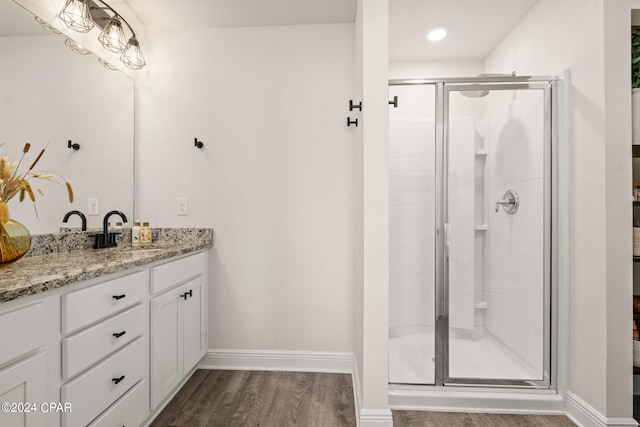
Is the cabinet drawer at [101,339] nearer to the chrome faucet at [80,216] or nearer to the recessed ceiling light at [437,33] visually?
the chrome faucet at [80,216]

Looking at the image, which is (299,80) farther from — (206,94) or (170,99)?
(170,99)

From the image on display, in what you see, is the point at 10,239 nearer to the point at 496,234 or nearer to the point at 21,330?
the point at 21,330

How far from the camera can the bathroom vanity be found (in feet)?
2.93

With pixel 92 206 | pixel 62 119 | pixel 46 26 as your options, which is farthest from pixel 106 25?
pixel 92 206

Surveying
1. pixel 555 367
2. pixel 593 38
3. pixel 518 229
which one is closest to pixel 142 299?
pixel 518 229

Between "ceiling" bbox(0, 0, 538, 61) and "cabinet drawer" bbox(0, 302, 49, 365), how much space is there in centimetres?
199

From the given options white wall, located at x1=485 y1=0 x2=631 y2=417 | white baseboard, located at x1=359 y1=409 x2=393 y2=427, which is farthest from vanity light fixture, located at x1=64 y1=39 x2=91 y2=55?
white wall, located at x1=485 y1=0 x2=631 y2=417

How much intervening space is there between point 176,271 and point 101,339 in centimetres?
60

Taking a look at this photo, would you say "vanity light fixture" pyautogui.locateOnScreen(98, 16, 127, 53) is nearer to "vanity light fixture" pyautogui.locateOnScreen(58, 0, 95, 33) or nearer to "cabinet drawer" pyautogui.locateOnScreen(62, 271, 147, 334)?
"vanity light fixture" pyautogui.locateOnScreen(58, 0, 95, 33)

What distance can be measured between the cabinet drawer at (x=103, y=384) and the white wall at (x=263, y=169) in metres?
0.84

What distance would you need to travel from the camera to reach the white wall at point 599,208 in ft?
4.79

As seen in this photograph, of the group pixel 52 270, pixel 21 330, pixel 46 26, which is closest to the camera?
pixel 21 330

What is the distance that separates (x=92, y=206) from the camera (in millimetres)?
1872

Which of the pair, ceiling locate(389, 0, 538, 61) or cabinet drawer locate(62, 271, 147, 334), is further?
ceiling locate(389, 0, 538, 61)
